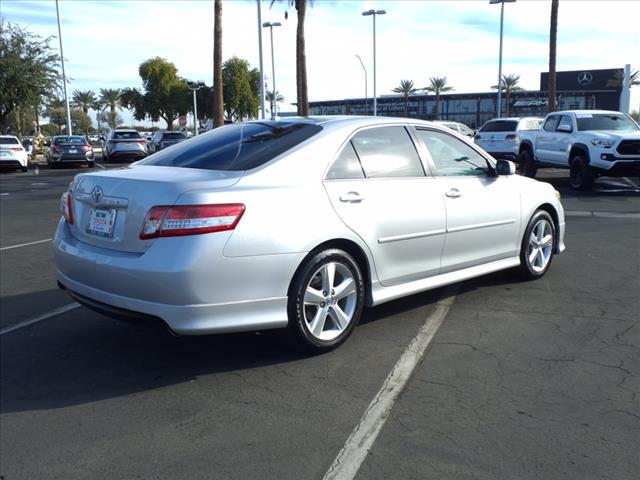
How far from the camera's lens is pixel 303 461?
3.06m

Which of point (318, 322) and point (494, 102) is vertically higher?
point (494, 102)

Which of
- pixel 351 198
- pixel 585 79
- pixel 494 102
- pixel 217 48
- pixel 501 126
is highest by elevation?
pixel 585 79

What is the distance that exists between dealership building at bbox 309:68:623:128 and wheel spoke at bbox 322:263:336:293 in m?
65.0

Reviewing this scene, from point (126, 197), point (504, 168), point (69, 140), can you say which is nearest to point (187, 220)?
point (126, 197)

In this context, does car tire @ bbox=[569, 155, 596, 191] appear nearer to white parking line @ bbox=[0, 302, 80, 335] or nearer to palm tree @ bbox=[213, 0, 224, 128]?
white parking line @ bbox=[0, 302, 80, 335]

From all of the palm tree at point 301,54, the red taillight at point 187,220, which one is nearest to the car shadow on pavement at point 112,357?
the red taillight at point 187,220

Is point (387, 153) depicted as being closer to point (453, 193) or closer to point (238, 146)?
point (453, 193)

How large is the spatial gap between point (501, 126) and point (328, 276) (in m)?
18.3

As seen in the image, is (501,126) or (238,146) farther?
(501,126)

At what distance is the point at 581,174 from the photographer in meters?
15.3

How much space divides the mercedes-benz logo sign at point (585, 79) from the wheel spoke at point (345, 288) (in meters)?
73.6

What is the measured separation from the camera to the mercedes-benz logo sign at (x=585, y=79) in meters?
70.1

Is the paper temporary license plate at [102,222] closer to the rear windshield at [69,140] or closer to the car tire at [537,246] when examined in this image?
the car tire at [537,246]

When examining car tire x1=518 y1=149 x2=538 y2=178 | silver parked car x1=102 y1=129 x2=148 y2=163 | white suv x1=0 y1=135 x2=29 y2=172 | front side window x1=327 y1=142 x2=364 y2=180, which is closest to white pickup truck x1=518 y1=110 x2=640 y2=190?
car tire x1=518 y1=149 x2=538 y2=178
